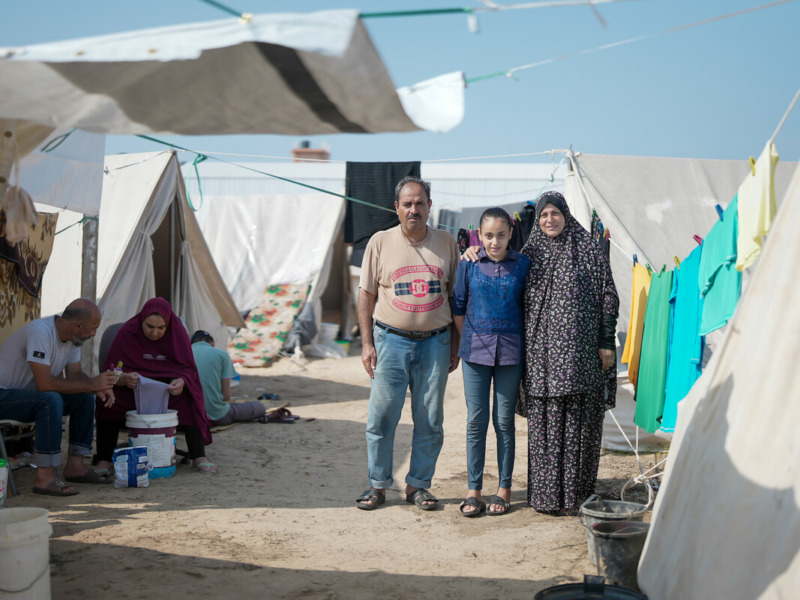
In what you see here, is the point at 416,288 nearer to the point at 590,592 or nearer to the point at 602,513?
the point at 602,513

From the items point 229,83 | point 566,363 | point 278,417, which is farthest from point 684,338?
point 278,417

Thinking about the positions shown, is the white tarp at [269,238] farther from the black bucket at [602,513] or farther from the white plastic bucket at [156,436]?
the black bucket at [602,513]

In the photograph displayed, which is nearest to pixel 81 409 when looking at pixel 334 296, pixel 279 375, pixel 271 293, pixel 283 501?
pixel 283 501

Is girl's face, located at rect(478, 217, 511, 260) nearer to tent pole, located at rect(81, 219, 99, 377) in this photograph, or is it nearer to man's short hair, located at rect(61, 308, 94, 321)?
man's short hair, located at rect(61, 308, 94, 321)

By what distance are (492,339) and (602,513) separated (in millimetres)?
989

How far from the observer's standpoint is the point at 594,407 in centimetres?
368

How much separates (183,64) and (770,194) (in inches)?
73.9

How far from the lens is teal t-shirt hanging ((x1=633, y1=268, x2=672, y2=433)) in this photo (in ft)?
13.1

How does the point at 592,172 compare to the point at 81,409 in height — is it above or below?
above

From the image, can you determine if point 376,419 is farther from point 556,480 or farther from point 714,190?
point 714,190

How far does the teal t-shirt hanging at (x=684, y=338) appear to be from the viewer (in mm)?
3555

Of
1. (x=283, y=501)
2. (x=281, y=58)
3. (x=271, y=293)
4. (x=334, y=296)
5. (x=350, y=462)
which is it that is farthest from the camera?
(x=334, y=296)

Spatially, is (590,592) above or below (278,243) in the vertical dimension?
below

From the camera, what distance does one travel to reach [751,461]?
2189mm
